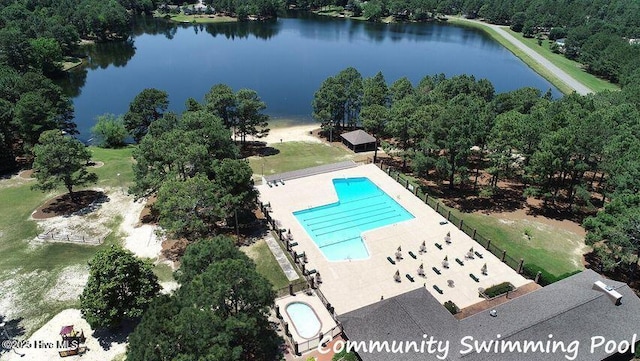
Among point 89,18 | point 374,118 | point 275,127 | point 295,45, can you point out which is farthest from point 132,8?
point 374,118

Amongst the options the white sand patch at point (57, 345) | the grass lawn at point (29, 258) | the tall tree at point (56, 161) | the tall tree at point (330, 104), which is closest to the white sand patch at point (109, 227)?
the grass lawn at point (29, 258)

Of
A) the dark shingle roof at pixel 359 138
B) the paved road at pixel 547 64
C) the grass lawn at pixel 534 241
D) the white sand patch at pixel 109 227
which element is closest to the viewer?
the grass lawn at pixel 534 241

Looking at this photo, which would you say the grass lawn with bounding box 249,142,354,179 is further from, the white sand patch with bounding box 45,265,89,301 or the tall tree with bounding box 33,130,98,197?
the white sand patch with bounding box 45,265,89,301

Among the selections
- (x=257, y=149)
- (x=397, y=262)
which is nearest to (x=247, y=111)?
(x=257, y=149)

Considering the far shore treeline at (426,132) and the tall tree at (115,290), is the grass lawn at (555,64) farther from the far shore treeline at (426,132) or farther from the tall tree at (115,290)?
the tall tree at (115,290)

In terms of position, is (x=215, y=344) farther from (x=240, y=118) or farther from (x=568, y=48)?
(x=568, y=48)

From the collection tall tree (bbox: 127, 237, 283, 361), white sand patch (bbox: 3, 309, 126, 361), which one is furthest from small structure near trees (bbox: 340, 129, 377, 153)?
white sand patch (bbox: 3, 309, 126, 361)
